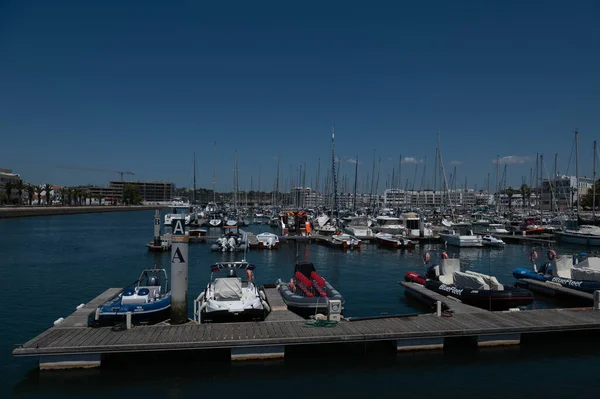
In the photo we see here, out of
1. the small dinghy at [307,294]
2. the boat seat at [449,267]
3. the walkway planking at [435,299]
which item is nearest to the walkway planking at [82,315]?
the small dinghy at [307,294]

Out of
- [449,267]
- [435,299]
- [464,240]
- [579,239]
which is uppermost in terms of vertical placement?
[449,267]

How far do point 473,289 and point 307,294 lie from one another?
8.74 m

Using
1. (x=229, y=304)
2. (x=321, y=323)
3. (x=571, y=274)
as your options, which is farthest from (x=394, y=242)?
(x=321, y=323)

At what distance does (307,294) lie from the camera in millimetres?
23422

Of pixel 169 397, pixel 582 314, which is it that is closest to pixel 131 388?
pixel 169 397

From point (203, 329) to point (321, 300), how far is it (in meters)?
6.38

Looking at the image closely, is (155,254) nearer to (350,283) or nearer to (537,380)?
(350,283)

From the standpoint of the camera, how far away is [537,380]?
16.3m

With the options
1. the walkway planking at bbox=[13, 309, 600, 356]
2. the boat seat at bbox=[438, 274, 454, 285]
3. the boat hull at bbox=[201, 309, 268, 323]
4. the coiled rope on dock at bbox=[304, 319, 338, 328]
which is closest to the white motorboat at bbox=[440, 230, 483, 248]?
the boat seat at bbox=[438, 274, 454, 285]

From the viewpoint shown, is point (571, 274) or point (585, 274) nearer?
point (585, 274)

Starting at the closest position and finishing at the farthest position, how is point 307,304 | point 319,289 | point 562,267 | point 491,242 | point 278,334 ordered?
point 278,334
point 307,304
point 319,289
point 562,267
point 491,242

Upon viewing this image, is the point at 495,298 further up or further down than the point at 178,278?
further down

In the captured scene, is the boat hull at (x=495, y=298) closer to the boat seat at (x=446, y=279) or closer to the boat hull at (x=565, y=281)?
the boat seat at (x=446, y=279)

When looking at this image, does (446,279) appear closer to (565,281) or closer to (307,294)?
(565,281)
